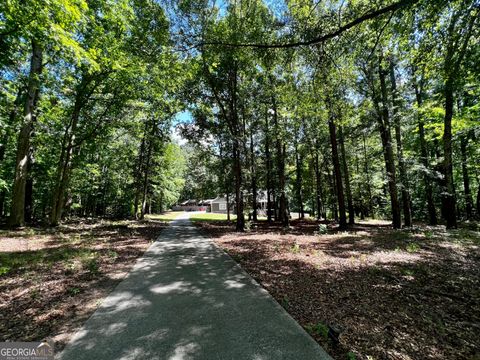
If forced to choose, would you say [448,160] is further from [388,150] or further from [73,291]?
[73,291]

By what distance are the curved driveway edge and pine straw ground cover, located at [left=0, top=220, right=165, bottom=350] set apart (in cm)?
40

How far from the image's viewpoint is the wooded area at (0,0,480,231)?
557 centimetres

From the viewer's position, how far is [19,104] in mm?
13930

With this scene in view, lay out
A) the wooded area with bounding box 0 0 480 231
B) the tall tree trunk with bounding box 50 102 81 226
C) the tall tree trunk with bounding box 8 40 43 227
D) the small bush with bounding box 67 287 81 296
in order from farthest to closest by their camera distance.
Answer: the tall tree trunk with bounding box 50 102 81 226 < the tall tree trunk with bounding box 8 40 43 227 < the wooded area with bounding box 0 0 480 231 < the small bush with bounding box 67 287 81 296

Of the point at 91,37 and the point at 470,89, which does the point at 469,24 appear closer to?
the point at 470,89

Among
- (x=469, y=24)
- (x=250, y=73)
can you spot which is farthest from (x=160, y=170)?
(x=469, y=24)

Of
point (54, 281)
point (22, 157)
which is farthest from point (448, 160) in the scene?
point (22, 157)

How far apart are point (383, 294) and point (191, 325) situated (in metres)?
3.41

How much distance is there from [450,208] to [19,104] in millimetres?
23723

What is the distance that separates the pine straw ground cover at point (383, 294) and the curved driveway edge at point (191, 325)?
376mm

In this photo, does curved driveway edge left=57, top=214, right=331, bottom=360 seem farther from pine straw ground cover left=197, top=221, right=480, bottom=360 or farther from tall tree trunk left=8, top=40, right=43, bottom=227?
tall tree trunk left=8, top=40, right=43, bottom=227

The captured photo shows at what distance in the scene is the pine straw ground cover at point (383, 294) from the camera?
292cm

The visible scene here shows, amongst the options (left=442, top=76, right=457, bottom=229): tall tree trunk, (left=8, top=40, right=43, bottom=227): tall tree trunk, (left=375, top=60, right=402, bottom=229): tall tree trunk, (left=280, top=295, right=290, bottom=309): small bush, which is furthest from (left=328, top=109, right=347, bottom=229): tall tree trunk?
(left=8, top=40, right=43, bottom=227): tall tree trunk

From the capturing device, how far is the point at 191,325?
3412 millimetres
